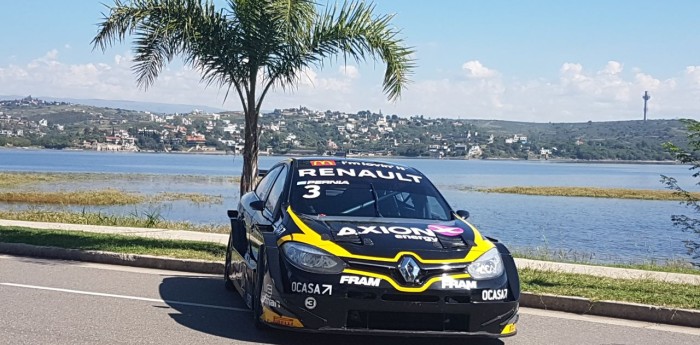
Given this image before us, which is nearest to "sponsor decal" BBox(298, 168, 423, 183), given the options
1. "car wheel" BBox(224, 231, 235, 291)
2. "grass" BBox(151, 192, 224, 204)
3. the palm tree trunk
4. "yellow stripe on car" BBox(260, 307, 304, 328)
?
"car wheel" BBox(224, 231, 235, 291)

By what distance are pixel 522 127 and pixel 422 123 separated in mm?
70894

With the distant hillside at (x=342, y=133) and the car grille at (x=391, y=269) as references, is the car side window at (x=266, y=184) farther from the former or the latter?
the distant hillside at (x=342, y=133)

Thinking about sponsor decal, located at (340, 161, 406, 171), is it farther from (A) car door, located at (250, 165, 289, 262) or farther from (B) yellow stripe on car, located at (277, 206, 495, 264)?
(B) yellow stripe on car, located at (277, 206, 495, 264)

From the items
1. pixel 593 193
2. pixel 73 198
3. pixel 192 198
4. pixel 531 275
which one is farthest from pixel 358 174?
pixel 593 193

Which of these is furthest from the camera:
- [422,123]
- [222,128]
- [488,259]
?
[422,123]

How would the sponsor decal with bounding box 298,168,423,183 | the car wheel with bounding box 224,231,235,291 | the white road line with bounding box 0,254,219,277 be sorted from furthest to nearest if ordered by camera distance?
the white road line with bounding box 0,254,219,277
the car wheel with bounding box 224,231,235,291
the sponsor decal with bounding box 298,168,423,183

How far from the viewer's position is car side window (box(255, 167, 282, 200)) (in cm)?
922

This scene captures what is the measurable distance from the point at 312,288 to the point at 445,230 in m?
1.42

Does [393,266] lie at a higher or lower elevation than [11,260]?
higher

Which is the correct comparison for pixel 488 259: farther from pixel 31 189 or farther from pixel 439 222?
pixel 31 189

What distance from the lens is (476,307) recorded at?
669 centimetres

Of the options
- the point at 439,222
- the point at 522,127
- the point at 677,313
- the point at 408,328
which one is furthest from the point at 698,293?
the point at 522,127

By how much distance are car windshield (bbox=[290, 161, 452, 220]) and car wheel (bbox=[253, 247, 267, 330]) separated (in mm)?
681

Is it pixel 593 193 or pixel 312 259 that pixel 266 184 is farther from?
pixel 593 193
